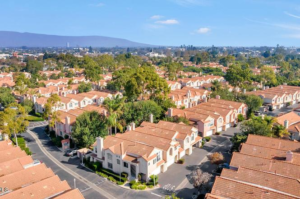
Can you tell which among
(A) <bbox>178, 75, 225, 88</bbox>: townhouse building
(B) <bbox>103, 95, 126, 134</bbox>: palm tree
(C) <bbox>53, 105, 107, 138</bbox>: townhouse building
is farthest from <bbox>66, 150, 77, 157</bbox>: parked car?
(A) <bbox>178, 75, 225, 88</bbox>: townhouse building

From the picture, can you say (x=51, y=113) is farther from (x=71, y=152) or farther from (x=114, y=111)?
(x=114, y=111)

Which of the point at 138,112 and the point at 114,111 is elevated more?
the point at 114,111

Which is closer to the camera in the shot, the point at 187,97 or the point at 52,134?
the point at 52,134

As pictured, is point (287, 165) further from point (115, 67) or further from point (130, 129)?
point (115, 67)

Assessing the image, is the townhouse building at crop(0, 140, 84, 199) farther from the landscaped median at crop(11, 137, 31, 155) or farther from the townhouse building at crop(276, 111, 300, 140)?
the townhouse building at crop(276, 111, 300, 140)

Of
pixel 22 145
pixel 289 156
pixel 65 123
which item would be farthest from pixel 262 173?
pixel 22 145

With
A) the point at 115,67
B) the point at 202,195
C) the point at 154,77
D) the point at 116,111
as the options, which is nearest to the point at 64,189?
the point at 202,195
